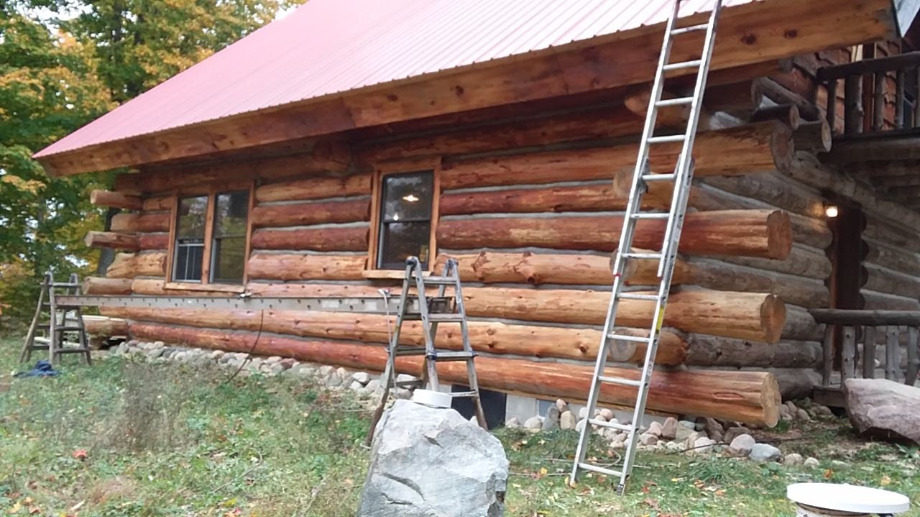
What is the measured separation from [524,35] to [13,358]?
30.0ft

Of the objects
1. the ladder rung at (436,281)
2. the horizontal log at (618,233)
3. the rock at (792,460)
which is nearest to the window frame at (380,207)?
the horizontal log at (618,233)

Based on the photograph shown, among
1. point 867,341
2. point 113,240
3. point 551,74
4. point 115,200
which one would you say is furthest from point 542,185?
point 113,240

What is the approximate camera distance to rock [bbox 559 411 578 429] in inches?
277

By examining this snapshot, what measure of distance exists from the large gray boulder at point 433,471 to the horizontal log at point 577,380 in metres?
2.76

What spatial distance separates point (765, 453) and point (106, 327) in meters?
10.8

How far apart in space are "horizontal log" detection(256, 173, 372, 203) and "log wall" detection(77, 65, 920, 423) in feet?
0.08

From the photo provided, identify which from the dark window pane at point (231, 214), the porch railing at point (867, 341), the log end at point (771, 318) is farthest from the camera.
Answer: the dark window pane at point (231, 214)

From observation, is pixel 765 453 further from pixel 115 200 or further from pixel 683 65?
pixel 115 200

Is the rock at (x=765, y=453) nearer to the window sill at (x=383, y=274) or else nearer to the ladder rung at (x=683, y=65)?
the ladder rung at (x=683, y=65)

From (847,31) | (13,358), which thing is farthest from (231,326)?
(847,31)

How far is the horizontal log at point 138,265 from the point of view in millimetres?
12461

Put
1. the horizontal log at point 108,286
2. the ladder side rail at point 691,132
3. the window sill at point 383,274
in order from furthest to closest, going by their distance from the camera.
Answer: the horizontal log at point 108,286, the window sill at point 383,274, the ladder side rail at point 691,132

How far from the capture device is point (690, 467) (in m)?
5.62

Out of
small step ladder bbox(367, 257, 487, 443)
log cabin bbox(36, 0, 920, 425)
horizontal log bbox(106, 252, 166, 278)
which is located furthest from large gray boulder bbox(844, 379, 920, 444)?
horizontal log bbox(106, 252, 166, 278)
